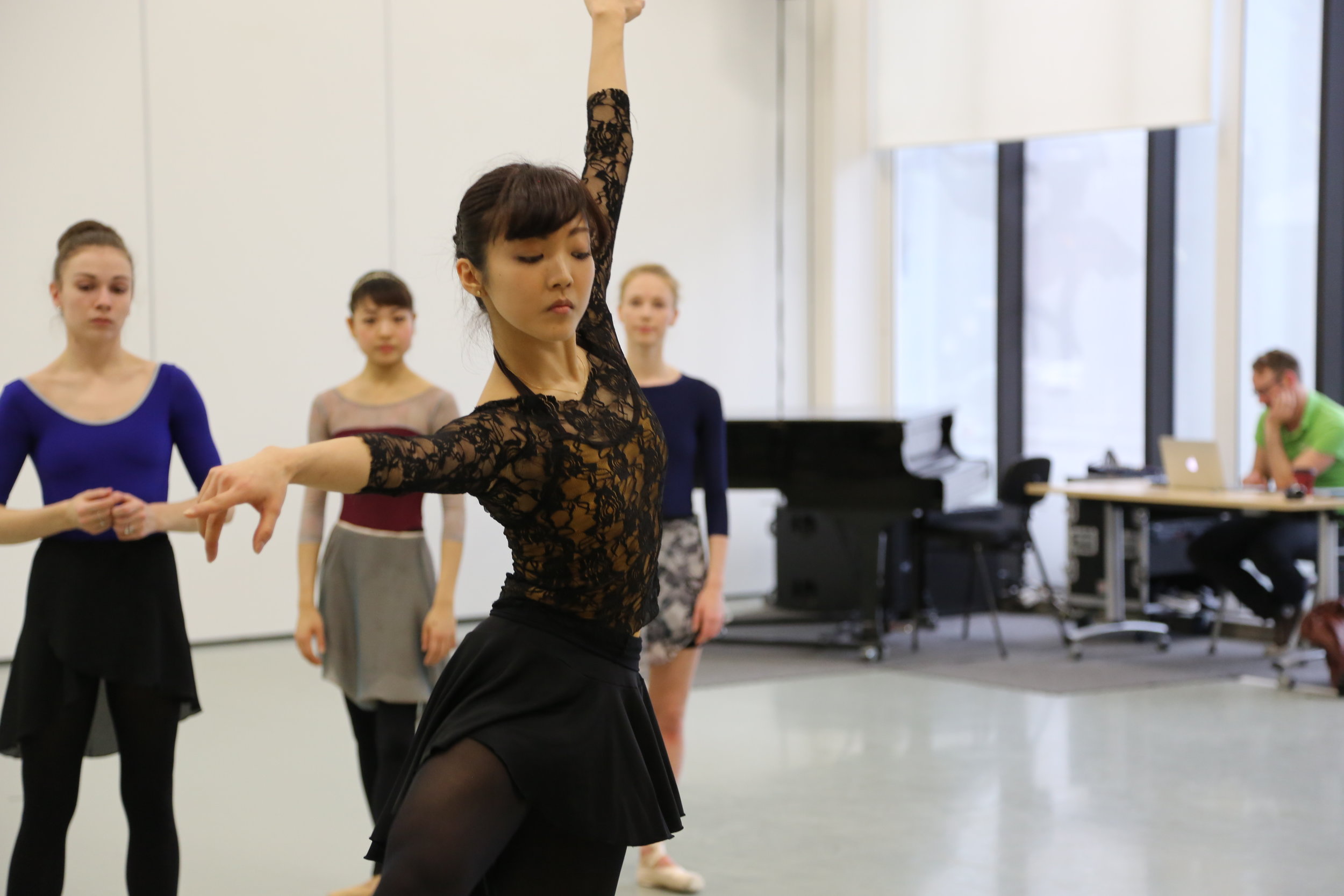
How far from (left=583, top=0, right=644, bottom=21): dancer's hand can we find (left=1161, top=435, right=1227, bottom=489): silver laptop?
498 cm

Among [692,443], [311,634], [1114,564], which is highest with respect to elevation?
[692,443]

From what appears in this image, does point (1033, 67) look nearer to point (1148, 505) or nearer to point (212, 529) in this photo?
point (1148, 505)

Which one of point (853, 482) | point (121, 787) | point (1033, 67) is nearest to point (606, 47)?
point (121, 787)

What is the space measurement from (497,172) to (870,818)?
286cm

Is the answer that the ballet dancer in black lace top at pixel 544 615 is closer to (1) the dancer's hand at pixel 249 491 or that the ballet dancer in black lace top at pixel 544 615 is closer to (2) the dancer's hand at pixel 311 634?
(1) the dancer's hand at pixel 249 491

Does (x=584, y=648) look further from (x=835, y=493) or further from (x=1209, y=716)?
(x=835, y=493)

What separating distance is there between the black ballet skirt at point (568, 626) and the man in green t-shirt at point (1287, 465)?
207 inches

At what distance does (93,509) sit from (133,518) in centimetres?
8

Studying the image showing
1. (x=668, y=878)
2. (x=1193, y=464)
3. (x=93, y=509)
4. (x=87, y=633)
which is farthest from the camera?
(x=1193, y=464)

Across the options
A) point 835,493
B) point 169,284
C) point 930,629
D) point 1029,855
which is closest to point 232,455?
point 169,284

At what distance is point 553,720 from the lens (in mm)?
1549

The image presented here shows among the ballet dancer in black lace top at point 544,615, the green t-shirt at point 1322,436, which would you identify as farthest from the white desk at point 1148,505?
the ballet dancer in black lace top at point 544,615

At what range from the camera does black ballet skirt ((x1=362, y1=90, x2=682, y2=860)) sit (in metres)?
1.51

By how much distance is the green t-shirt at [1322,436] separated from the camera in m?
6.17
